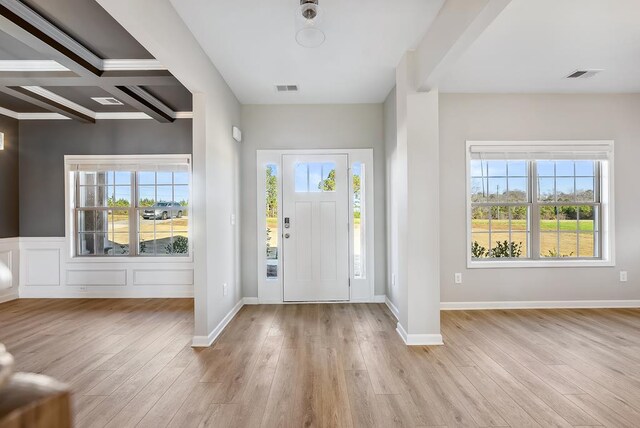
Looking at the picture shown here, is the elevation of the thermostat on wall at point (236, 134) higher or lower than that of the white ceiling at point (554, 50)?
lower

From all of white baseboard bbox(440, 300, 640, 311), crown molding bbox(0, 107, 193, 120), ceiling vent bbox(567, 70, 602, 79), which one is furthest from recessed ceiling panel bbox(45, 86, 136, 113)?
ceiling vent bbox(567, 70, 602, 79)

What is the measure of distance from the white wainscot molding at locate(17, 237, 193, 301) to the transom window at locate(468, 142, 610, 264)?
417cm

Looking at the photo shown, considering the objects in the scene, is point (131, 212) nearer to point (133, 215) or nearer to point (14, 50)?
point (133, 215)

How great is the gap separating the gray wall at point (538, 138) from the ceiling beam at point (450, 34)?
1497 millimetres

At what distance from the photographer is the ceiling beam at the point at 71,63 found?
7.95 ft

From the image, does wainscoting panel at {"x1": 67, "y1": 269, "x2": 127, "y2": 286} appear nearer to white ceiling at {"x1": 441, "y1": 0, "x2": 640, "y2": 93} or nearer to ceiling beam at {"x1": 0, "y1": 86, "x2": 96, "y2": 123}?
ceiling beam at {"x1": 0, "y1": 86, "x2": 96, "y2": 123}

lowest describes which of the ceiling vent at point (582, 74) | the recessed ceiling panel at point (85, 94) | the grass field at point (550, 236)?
the grass field at point (550, 236)

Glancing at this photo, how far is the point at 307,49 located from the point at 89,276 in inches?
176

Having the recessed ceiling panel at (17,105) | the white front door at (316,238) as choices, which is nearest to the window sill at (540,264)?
the white front door at (316,238)

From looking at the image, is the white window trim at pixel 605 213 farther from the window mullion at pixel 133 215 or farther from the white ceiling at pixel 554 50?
the window mullion at pixel 133 215

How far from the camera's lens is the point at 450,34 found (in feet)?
7.98

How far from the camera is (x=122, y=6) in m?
1.95

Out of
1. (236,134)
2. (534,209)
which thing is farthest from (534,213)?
(236,134)

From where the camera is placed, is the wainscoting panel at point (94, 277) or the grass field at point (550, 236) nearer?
the grass field at point (550, 236)
